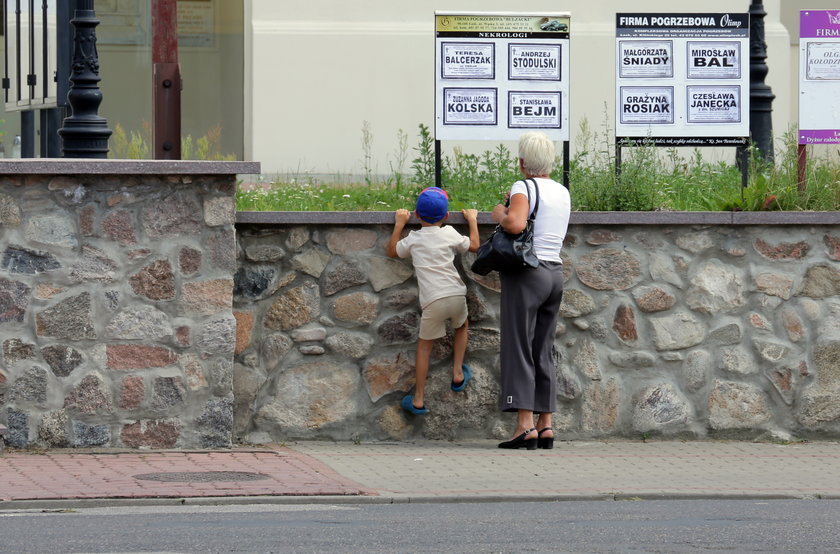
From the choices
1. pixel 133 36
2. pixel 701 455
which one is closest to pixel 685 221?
pixel 701 455

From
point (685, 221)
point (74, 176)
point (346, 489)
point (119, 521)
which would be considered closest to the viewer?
point (119, 521)

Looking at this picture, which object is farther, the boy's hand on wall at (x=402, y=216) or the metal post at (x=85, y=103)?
the metal post at (x=85, y=103)

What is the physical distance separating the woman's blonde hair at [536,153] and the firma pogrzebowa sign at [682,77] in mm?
1389

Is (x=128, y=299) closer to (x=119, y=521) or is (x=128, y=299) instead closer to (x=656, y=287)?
(x=119, y=521)

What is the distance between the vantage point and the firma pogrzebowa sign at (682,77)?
1128 centimetres

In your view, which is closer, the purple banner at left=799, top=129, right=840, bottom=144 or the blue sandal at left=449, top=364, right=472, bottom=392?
the blue sandal at left=449, top=364, right=472, bottom=392

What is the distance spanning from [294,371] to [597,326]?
6.68ft

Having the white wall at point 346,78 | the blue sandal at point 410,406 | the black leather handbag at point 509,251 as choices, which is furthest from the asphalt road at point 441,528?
the white wall at point 346,78

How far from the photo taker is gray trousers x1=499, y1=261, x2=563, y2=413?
9.94 m

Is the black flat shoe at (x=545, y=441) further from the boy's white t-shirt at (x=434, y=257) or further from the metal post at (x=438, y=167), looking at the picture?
the metal post at (x=438, y=167)

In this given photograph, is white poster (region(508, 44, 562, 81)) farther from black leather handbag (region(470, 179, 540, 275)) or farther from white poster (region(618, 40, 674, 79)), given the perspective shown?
black leather handbag (region(470, 179, 540, 275))

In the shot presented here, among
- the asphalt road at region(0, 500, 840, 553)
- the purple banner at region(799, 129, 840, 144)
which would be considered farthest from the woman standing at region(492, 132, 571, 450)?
the purple banner at region(799, 129, 840, 144)

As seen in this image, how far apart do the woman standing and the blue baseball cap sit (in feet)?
1.16

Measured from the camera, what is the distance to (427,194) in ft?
33.0
